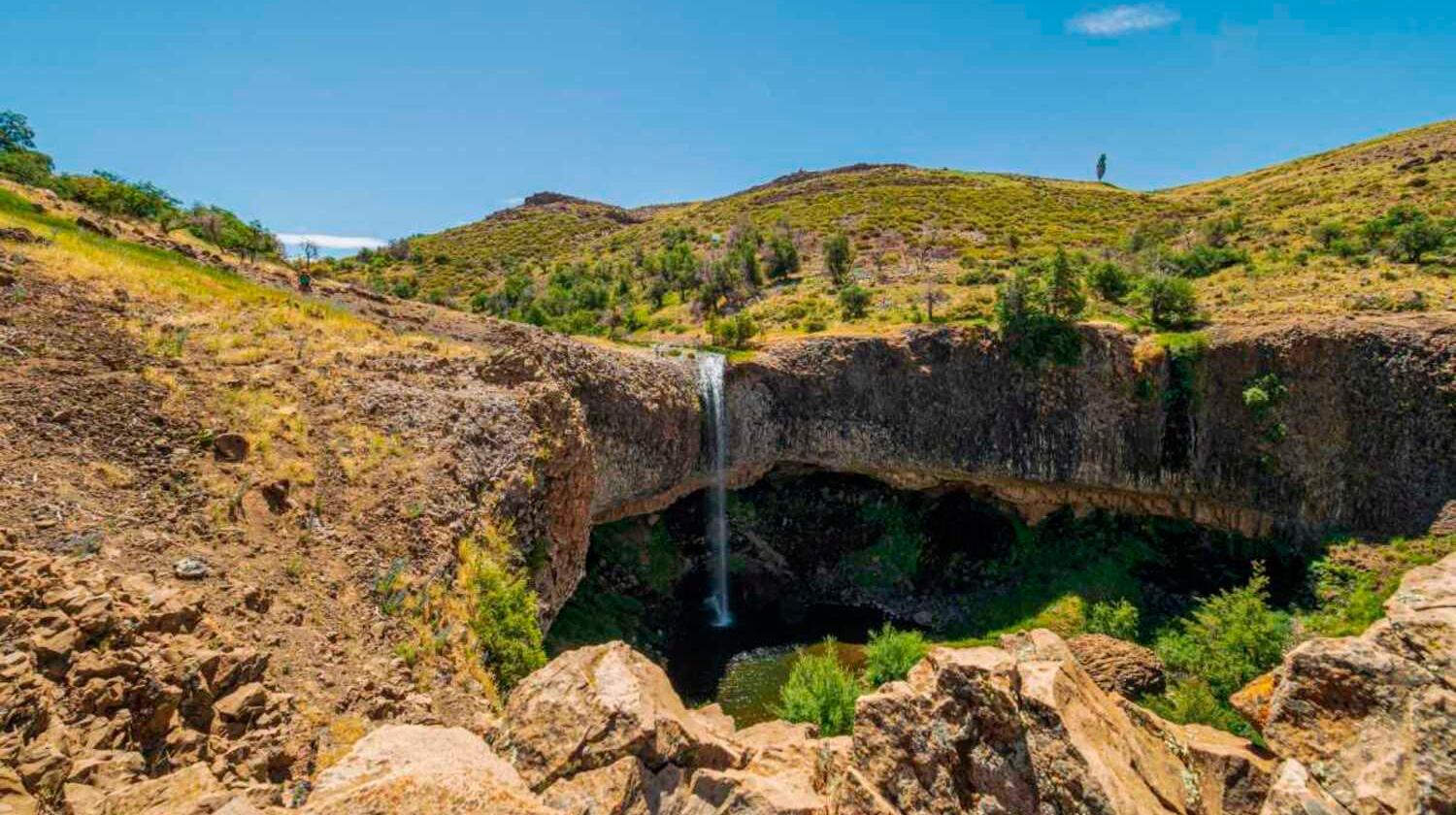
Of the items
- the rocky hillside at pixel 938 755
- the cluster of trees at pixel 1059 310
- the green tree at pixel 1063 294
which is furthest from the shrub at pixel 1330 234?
the rocky hillside at pixel 938 755

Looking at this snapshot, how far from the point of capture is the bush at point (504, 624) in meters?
14.5

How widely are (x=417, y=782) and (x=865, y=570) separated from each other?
112 ft

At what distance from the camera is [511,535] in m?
18.1

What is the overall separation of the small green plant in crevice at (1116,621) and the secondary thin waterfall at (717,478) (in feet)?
59.1

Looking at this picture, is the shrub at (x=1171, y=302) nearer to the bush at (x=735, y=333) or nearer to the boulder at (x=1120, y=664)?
the boulder at (x=1120, y=664)

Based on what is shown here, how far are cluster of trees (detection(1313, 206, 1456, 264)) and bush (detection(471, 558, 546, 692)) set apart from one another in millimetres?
A: 50552

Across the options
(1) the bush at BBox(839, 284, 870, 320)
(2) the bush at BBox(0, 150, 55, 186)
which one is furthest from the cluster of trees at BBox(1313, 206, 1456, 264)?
(2) the bush at BBox(0, 150, 55, 186)

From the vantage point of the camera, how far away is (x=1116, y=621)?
94.7 ft

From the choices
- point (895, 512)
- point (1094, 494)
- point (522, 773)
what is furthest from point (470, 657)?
point (1094, 494)

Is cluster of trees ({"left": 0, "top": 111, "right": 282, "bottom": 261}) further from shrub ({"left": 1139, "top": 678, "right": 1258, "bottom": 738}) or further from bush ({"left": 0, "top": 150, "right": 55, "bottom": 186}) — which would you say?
shrub ({"left": 1139, "top": 678, "right": 1258, "bottom": 738})

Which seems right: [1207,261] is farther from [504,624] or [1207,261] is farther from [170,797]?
[170,797]

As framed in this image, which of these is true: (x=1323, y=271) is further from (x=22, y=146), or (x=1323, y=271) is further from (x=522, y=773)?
(x=22, y=146)

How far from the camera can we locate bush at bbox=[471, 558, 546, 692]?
1452 centimetres

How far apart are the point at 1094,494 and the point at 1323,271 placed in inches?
794
